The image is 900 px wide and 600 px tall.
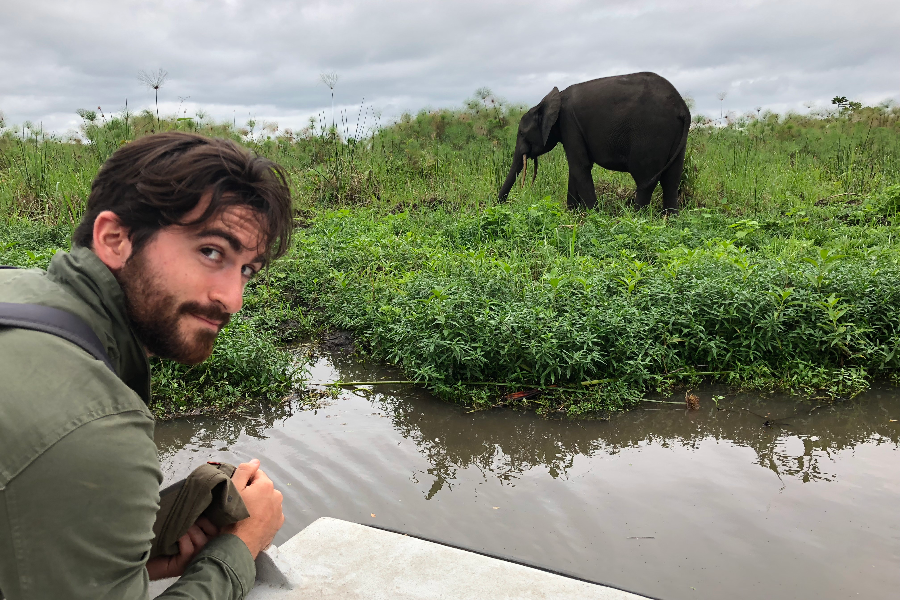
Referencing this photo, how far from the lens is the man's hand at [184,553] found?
174 cm

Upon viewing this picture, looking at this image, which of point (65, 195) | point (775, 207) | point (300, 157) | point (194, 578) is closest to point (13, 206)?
point (65, 195)

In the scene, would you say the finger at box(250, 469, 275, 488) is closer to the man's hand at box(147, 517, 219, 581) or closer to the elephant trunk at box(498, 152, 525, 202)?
the man's hand at box(147, 517, 219, 581)

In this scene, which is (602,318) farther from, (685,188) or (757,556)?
(685,188)

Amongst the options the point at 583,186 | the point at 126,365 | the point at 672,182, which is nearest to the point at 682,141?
the point at 672,182

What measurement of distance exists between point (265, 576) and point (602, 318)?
9.37 feet

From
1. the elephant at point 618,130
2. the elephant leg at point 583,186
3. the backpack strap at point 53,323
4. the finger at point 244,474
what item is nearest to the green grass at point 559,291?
the elephant leg at point 583,186

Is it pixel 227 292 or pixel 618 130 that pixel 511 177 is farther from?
pixel 227 292

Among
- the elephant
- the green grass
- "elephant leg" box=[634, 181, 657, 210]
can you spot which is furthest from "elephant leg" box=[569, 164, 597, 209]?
"elephant leg" box=[634, 181, 657, 210]

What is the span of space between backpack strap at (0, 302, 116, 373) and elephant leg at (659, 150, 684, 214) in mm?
9013

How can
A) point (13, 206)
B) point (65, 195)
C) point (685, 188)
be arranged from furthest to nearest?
point (685, 188) → point (13, 206) → point (65, 195)

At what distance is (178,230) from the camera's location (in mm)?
1594

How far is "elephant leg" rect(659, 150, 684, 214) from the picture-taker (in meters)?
9.65

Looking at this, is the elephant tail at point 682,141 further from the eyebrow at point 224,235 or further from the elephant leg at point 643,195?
the eyebrow at point 224,235

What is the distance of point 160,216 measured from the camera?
5.17 feet
